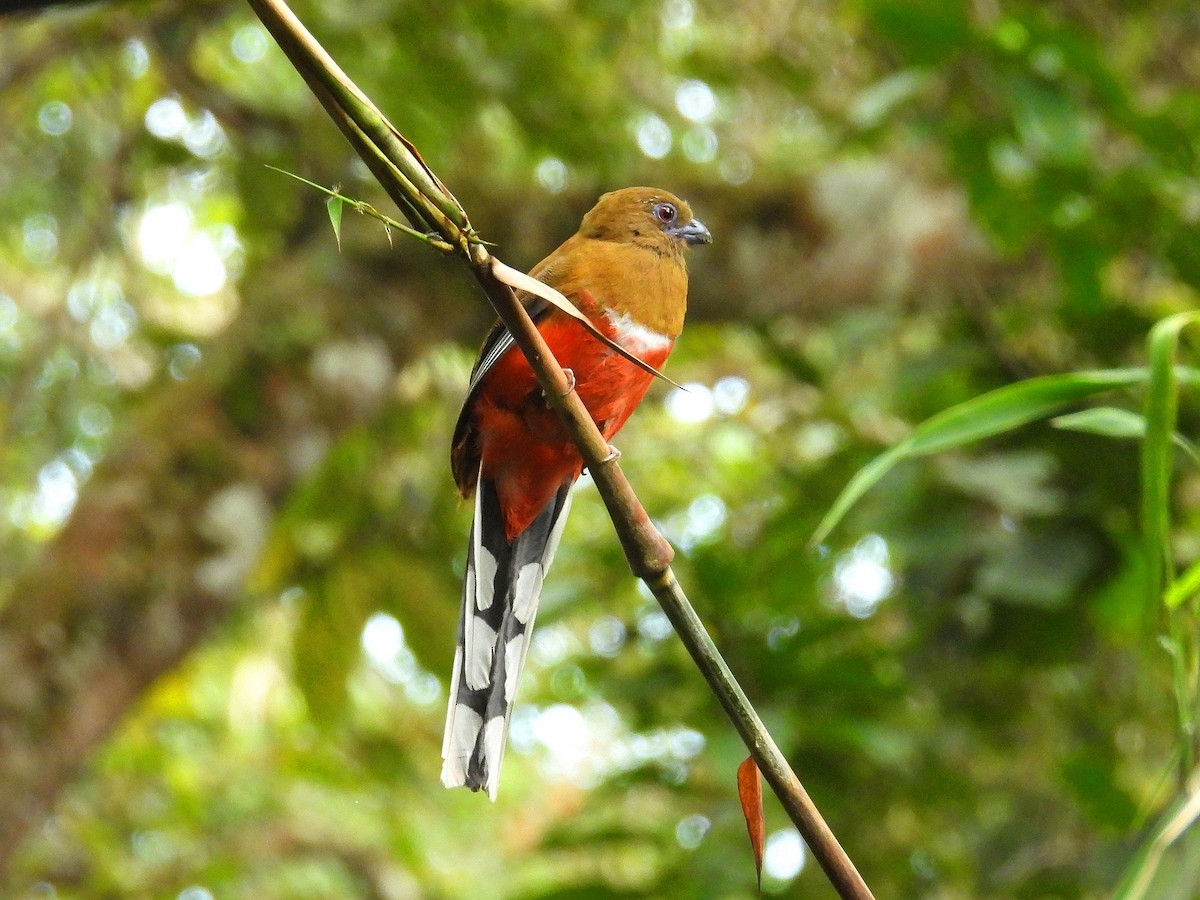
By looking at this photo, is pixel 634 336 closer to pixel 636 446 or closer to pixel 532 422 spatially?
pixel 532 422

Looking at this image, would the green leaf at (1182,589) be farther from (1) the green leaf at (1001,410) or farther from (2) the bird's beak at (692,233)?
(2) the bird's beak at (692,233)

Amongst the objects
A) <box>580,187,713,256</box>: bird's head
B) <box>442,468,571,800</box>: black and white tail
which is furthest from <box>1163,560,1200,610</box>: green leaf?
<box>580,187,713,256</box>: bird's head

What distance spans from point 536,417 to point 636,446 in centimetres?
328

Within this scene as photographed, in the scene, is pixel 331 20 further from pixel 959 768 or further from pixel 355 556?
pixel 959 768

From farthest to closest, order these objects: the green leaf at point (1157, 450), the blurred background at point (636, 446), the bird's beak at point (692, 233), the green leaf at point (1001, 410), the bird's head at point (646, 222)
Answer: the blurred background at point (636, 446)
the bird's beak at point (692, 233)
the bird's head at point (646, 222)
the green leaf at point (1001, 410)
the green leaf at point (1157, 450)

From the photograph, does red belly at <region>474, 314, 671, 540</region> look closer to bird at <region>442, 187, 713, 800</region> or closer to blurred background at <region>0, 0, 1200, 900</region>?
bird at <region>442, 187, 713, 800</region>

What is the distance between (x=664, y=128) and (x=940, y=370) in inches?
104

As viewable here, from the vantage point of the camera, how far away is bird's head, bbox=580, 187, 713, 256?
108 inches

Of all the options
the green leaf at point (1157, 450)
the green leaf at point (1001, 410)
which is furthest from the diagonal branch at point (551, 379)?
the green leaf at point (1157, 450)

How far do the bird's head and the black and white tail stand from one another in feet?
1.68

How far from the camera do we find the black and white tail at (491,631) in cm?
215

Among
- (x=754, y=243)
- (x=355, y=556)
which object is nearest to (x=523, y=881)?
(x=355, y=556)

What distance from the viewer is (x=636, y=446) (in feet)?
19.1

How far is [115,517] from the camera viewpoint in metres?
4.51
